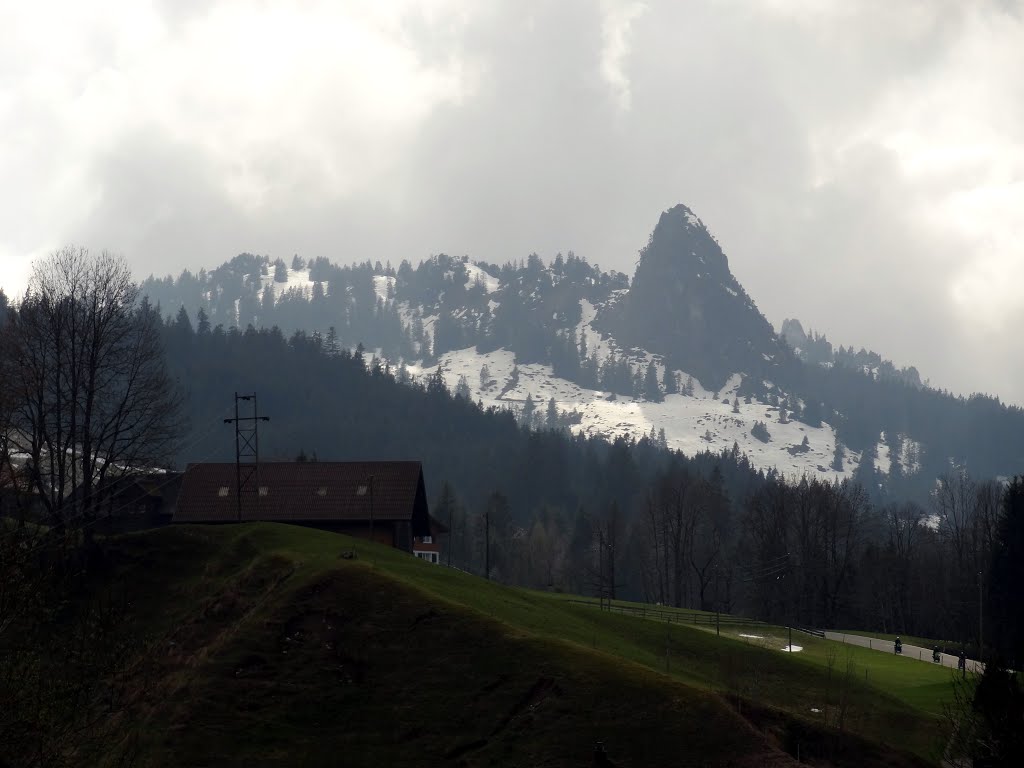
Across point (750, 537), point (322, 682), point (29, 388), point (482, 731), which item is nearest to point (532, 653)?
point (482, 731)

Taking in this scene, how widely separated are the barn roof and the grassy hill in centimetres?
1543

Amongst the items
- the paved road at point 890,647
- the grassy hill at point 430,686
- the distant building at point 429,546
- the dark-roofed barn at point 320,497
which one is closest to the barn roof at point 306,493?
the dark-roofed barn at point 320,497

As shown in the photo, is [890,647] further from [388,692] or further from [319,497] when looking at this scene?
[388,692]

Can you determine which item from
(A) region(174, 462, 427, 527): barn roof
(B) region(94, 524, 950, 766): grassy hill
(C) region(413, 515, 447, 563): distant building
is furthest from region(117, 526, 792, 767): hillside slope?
(C) region(413, 515, 447, 563): distant building

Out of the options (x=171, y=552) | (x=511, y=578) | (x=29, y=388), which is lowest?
(x=511, y=578)

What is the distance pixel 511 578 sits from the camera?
563 feet

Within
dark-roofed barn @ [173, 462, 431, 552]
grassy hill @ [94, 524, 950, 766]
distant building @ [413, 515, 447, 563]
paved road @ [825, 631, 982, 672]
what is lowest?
paved road @ [825, 631, 982, 672]

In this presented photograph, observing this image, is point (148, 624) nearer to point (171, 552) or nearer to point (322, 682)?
point (171, 552)

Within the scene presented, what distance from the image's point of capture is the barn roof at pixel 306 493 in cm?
8400

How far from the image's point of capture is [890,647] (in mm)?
106375

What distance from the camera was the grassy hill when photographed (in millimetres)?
47500

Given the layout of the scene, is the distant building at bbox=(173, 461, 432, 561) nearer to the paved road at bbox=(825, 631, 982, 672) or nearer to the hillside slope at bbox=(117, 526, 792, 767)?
the hillside slope at bbox=(117, 526, 792, 767)

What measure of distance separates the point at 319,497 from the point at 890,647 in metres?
54.5

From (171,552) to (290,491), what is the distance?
1617 centimetres
